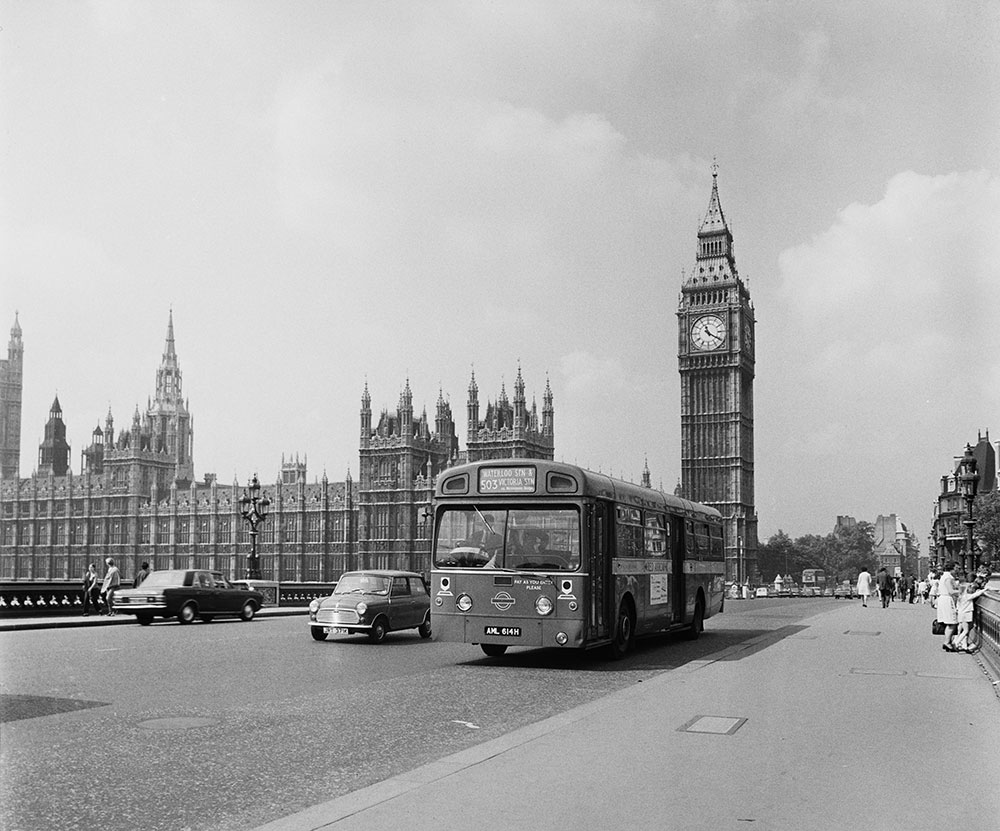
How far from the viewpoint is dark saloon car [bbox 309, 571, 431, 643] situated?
762 inches

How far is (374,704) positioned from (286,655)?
6162 millimetres

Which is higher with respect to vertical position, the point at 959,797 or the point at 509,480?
the point at 509,480

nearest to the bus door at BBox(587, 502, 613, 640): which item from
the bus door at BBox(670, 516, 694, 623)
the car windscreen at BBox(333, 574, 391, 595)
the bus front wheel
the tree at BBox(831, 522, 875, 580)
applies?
the bus front wheel

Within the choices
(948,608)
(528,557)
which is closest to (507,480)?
(528,557)

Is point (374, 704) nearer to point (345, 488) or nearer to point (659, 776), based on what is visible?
point (659, 776)

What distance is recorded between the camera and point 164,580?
25.5m

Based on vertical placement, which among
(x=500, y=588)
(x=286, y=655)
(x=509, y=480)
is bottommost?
(x=286, y=655)

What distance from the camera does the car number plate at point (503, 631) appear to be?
1451 cm

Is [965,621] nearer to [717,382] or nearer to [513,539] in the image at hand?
[513,539]

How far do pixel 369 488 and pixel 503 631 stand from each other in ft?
267

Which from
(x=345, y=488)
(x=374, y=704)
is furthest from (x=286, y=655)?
(x=345, y=488)

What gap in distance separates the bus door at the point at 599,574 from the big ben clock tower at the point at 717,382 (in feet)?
291

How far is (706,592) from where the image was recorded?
21625 mm

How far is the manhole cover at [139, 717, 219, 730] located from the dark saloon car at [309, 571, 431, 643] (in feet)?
31.8
